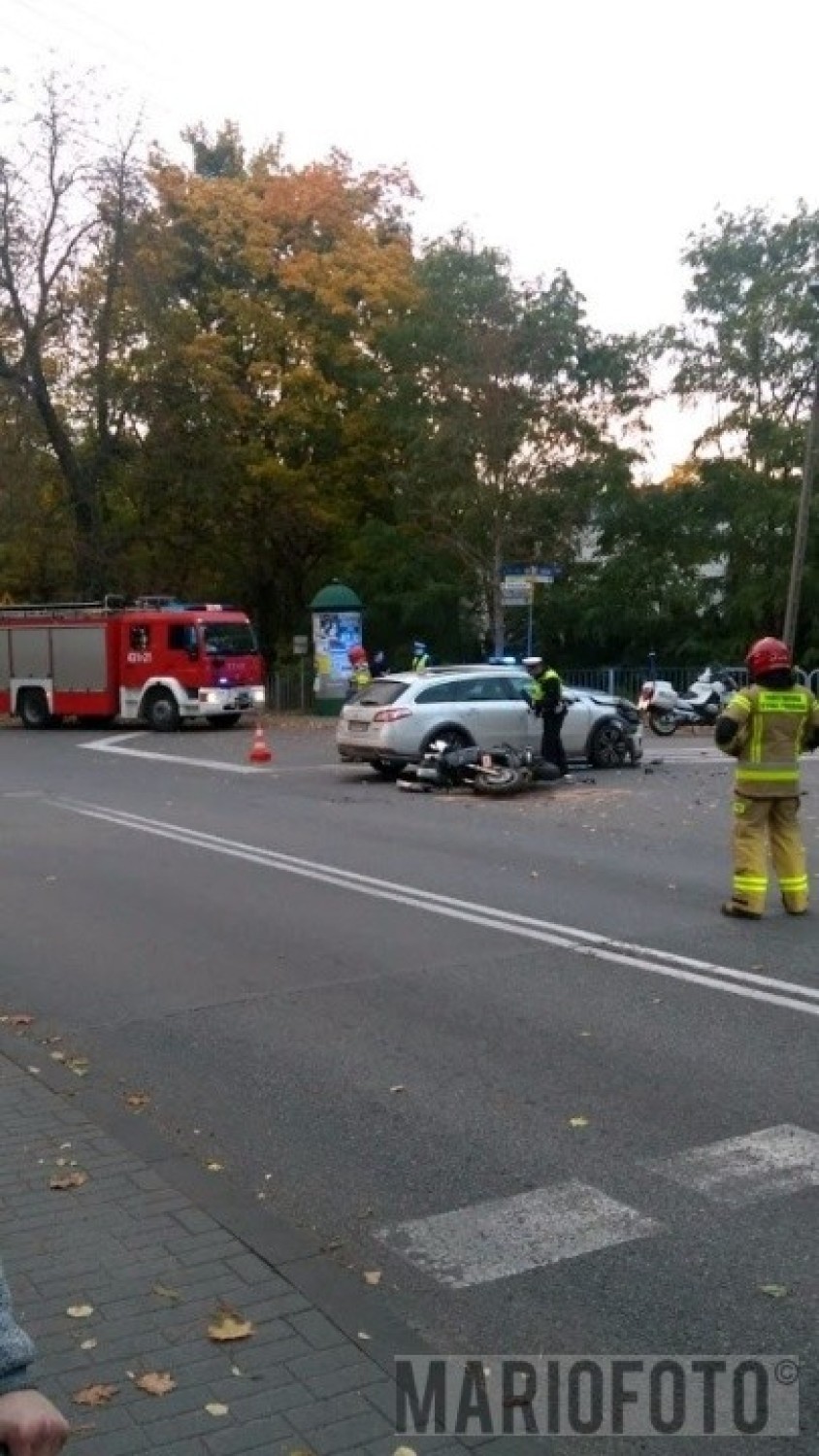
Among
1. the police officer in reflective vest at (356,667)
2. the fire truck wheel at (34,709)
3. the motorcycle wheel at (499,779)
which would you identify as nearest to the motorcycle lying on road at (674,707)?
the police officer in reflective vest at (356,667)

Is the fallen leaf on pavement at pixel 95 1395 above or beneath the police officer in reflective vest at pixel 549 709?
beneath

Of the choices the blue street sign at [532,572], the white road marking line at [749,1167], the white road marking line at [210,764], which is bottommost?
the white road marking line at [210,764]

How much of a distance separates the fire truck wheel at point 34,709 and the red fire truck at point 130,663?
2cm

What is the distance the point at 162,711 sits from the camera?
3070 cm

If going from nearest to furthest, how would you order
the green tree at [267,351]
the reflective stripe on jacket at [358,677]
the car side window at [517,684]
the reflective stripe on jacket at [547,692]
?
1. the reflective stripe on jacket at [547,692]
2. the car side window at [517,684]
3. the reflective stripe on jacket at [358,677]
4. the green tree at [267,351]

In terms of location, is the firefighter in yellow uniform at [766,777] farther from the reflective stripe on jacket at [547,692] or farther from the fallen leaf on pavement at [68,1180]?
the reflective stripe on jacket at [547,692]

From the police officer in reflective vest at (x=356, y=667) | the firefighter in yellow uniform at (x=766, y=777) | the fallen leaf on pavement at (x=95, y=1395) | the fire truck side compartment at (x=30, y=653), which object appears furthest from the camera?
the fire truck side compartment at (x=30, y=653)

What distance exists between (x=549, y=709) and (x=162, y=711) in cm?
1375

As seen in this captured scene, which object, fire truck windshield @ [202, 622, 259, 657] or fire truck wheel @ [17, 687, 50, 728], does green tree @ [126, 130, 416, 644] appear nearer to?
fire truck windshield @ [202, 622, 259, 657]

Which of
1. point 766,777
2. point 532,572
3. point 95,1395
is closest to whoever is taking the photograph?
point 95,1395

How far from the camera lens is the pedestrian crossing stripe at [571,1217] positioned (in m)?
4.60

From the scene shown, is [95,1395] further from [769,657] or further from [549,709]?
[549,709]

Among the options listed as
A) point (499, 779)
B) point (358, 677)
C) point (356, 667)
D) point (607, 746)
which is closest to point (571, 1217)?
point (499, 779)

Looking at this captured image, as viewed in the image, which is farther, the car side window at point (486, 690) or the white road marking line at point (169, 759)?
the white road marking line at point (169, 759)
